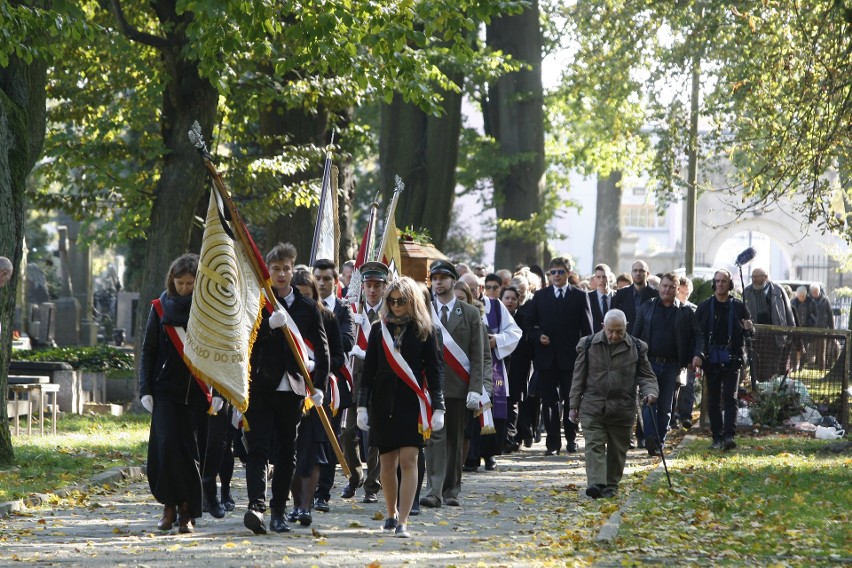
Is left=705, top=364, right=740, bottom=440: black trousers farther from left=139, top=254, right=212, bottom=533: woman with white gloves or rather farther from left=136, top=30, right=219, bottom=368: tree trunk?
left=139, top=254, right=212, bottom=533: woman with white gloves

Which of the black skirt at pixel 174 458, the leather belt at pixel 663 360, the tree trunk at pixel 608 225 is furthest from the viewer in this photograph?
the tree trunk at pixel 608 225

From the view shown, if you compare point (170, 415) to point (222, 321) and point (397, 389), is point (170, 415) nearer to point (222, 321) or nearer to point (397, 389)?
point (222, 321)

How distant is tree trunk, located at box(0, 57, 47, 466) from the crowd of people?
2.79m

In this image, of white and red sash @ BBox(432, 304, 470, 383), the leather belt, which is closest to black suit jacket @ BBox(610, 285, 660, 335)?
the leather belt

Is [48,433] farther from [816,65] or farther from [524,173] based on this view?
[524,173]

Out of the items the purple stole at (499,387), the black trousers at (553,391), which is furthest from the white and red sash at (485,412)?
the black trousers at (553,391)

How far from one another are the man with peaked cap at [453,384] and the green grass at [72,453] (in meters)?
3.19

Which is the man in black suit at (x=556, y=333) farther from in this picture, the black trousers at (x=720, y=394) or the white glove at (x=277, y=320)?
the white glove at (x=277, y=320)

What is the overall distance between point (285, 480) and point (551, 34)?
2786 centimetres

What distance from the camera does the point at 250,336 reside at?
9938 millimetres

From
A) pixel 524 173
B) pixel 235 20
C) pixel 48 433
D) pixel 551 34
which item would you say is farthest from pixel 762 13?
pixel 551 34

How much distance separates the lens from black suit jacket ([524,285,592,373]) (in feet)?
54.4

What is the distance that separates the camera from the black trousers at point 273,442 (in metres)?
9.80

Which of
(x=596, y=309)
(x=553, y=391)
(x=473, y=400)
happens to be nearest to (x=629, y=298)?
(x=596, y=309)
